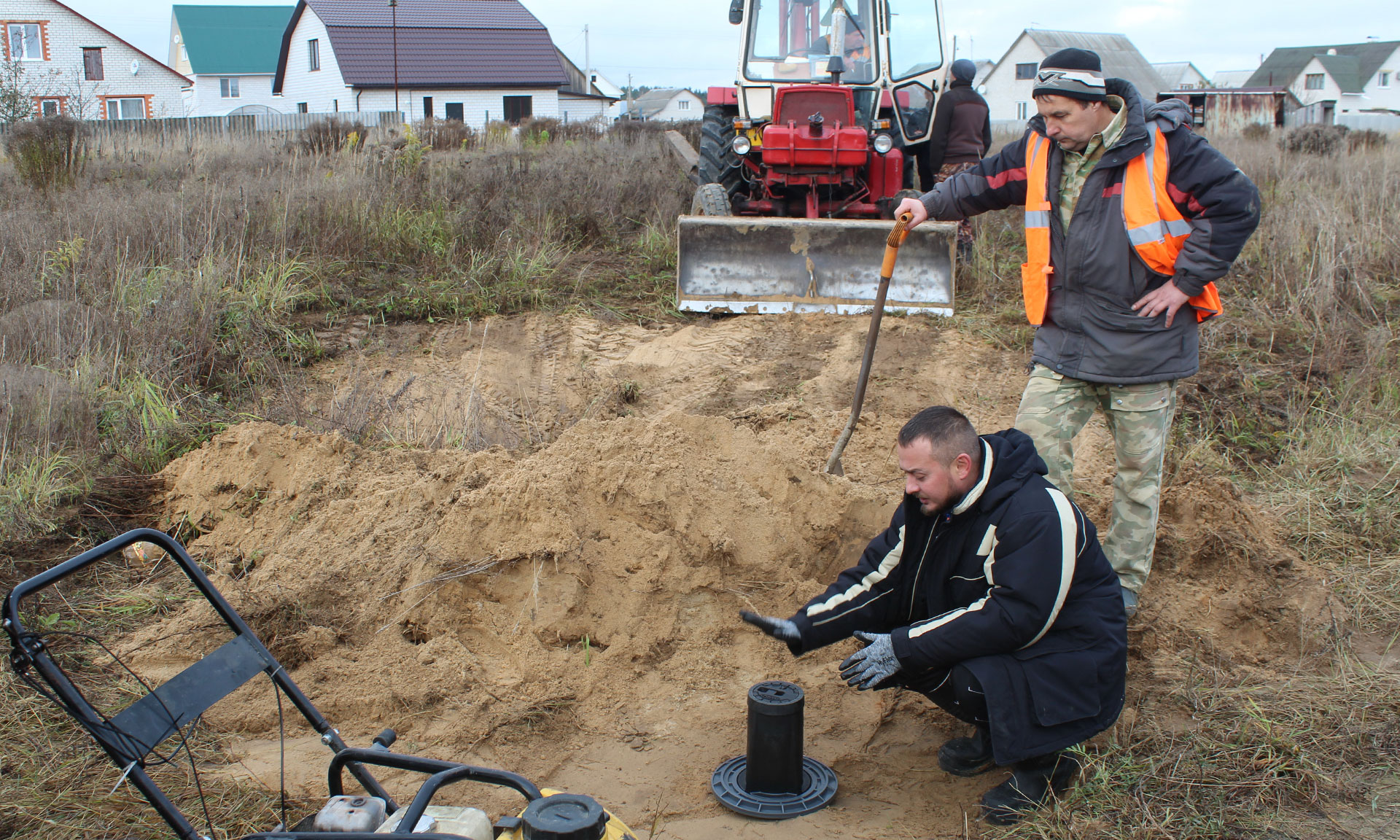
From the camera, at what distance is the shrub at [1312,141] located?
14.4 meters

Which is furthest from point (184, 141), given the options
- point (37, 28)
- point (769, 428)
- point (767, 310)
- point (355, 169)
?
point (37, 28)

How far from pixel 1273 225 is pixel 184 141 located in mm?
12419

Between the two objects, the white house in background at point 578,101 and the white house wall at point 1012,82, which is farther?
the white house wall at point 1012,82

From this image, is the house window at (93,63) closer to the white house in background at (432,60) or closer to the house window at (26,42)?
the house window at (26,42)

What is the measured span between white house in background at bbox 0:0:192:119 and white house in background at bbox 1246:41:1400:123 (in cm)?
6045

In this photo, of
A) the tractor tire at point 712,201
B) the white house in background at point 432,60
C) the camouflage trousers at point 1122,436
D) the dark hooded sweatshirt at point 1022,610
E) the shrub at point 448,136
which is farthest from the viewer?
the white house in background at point 432,60

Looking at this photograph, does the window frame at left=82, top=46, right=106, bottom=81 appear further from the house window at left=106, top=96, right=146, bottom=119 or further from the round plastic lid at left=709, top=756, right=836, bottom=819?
the round plastic lid at left=709, top=756, right=836, bottom=819

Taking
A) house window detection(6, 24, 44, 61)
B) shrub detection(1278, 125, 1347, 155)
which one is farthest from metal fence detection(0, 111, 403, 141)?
house window detection(6, 24, 44, 61)

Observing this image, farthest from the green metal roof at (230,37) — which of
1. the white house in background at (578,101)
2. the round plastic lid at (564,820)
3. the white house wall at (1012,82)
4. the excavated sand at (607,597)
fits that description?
the round plastic lid at (564,820)

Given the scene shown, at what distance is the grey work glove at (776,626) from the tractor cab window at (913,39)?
270 inches

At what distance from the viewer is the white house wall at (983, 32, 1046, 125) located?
173 feet

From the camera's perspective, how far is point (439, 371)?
6301mm

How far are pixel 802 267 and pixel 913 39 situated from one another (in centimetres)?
295

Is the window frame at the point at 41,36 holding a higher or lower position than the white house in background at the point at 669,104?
lower
